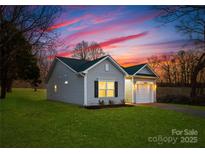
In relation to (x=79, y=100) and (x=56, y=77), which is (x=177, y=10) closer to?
(x=79, y=100)

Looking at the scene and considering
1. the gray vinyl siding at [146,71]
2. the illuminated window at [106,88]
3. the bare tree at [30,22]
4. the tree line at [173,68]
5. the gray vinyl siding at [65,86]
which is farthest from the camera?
the tree line at [173,68]

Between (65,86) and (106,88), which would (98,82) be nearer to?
(106,88)

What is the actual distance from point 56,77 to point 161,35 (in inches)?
376

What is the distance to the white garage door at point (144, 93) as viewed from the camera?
14293mm

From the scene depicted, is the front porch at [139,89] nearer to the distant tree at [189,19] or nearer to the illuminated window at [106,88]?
the illuminated window at [106,88]

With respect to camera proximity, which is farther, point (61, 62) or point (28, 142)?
point (61, 62)

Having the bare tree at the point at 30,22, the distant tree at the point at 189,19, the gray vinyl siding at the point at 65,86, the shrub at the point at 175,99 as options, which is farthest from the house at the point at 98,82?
the distant tree at the point at 189,19

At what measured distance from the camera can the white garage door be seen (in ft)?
46.9

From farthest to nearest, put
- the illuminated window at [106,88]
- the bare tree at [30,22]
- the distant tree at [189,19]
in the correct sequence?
the illuminated window at [106,88], the bare tree at [30,22], the distant tree at [189,19]

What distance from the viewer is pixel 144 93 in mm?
14680

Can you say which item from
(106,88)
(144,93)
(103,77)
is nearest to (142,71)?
(144,93)

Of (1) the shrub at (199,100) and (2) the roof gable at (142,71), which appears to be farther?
(2) the roof gable at (142,71)
